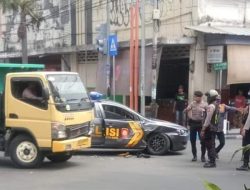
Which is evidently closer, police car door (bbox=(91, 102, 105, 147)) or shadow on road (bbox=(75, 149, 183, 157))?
police car door (bbox=(91, 102, 105, 147))

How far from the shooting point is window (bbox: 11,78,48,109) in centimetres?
1068

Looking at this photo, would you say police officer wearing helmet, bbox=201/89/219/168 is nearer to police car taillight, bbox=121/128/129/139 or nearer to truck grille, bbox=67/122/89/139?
police car taillight, bbox=121/128/129/139

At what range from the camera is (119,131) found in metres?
13.1

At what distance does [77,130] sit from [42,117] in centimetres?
81

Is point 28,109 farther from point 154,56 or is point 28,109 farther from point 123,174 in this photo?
point 154,56

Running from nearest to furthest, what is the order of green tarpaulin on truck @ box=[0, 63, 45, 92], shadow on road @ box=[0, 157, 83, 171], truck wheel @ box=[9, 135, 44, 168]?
truck wheel @ box=[9, 135, 44, 168], shadow on road @ box=[0, 157, 83, 171], green tarpaulin on truck @ box=[0, 63, 45, 92]

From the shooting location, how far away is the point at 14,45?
1195 inches

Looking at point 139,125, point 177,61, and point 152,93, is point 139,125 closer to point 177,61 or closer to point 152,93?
point 152,93

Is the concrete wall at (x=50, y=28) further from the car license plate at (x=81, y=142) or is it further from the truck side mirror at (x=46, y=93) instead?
the truck side mirror at (x=46, y=93)

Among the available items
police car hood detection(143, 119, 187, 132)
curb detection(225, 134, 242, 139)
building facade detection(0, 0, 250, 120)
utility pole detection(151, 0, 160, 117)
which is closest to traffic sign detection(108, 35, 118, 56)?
utility pole detection(151, 0, 160, 117)

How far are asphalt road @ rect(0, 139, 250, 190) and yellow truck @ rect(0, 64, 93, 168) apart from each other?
413 millimetres

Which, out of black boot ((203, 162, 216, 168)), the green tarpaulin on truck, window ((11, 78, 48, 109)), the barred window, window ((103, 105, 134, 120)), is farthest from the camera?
the barred window

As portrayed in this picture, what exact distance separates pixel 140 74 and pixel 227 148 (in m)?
6.13

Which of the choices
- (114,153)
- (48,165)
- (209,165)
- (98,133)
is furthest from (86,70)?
Result: (209,165)
